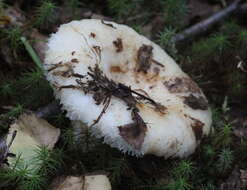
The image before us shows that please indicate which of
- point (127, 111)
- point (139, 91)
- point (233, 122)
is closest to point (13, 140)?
point (127, 111)

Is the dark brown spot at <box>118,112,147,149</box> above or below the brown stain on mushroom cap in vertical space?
below

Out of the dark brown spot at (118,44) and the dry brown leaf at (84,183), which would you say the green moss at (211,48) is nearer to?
the dark brown spot at (118,44)

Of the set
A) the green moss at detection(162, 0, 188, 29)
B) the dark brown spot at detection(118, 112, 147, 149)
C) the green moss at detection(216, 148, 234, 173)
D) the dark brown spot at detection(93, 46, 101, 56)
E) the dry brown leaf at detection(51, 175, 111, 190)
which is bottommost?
the green moss at detection(216, 148, 234, 173)

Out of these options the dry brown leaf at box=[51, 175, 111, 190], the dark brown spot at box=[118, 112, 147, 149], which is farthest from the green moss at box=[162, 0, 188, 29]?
the dry brown leaf at box=[51, 175, 111, 190]

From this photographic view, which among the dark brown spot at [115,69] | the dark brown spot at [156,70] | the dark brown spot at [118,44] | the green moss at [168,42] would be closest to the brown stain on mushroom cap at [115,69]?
the dark brown spot at [115,69]

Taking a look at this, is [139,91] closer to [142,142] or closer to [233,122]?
[142,142]

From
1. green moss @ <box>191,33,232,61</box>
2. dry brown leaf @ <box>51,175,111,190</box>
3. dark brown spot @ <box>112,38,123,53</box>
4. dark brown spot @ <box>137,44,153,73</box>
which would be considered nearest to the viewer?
dry brown leaf @ <box>51,175,111,190</box>

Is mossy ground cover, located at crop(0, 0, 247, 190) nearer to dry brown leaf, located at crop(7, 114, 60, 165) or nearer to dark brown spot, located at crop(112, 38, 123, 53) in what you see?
dry brown leaf, located at crop(7, 114, 60, 165)

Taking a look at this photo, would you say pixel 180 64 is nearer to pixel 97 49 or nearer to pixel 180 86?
pixel 180 86

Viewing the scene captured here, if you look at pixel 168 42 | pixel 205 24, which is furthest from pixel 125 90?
pixel 205 24
